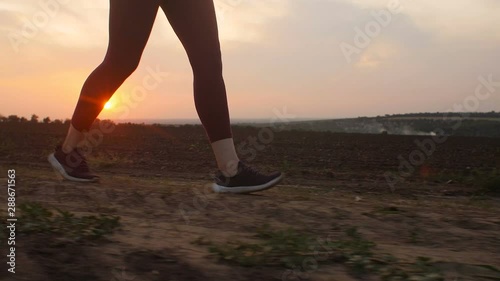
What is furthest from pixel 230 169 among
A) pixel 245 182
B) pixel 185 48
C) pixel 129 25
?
pixel 129 25

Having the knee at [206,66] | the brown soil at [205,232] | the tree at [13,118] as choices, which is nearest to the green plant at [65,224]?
the brown soil at [205,232]

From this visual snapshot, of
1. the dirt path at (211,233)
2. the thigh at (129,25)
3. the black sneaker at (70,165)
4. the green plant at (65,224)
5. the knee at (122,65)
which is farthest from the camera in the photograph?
the black sneaker at (70,165)

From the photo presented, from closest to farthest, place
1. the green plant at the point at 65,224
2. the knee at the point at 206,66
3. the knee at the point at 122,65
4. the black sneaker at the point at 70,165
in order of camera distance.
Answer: the green plant at the point at 65,224 < the knee at the point at 122,65 < the knee at the point at 206,66 < the black sneaker at the point at 70,165

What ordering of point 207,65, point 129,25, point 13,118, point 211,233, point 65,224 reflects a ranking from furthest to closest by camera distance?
point 13,118
point 207,65
point 129,25
point 211,233
point 65,224

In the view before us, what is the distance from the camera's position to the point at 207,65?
353cm

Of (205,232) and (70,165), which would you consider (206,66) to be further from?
(205,232)

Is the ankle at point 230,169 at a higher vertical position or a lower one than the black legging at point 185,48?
lower

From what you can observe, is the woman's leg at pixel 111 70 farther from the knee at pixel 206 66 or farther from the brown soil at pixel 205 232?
the knee at pixel 206 66

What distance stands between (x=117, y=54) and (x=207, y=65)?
594mm

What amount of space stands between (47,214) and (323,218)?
1.42m

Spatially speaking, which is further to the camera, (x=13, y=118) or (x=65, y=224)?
(x=13, y=118)

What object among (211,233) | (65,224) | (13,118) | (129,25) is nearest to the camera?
(65,224)

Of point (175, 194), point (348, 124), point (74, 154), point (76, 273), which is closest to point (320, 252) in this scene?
point (76, 273)

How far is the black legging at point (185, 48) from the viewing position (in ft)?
10.9
